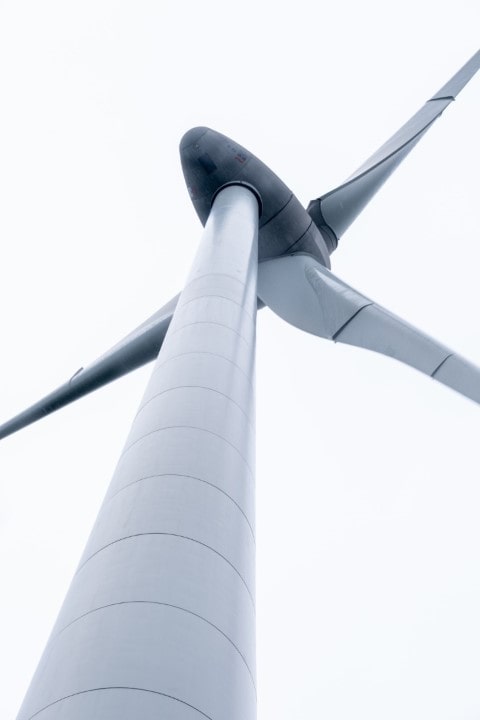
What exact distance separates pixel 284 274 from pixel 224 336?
7.79m

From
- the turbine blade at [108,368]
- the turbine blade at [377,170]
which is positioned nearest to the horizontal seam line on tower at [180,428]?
the turbine blade at [108,368]

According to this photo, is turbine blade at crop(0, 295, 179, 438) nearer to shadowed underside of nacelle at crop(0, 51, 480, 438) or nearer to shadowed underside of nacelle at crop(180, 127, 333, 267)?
shadowed underside of nacelle at crop(0, 51, 480, 438)

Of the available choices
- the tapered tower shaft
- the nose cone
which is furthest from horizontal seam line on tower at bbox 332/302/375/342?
the nose cone

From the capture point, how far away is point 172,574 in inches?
173

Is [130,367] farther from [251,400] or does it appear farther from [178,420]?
[178,420]

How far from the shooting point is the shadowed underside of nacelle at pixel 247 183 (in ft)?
51.0

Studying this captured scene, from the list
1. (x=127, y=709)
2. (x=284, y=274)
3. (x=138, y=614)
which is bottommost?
(x=127, y=709)

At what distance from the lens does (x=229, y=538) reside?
16.6 ft

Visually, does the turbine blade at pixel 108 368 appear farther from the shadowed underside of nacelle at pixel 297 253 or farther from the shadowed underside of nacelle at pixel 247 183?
the shadowed underside of nacelle at pixel 247 183

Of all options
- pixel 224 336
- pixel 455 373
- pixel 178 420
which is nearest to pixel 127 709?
pixel 178 420

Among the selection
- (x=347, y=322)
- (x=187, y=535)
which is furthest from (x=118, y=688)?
(x=347, y=322)

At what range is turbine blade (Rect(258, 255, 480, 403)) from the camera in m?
9.61

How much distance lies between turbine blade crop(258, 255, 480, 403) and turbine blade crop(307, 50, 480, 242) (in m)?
3.29

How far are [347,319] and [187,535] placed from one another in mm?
7959
